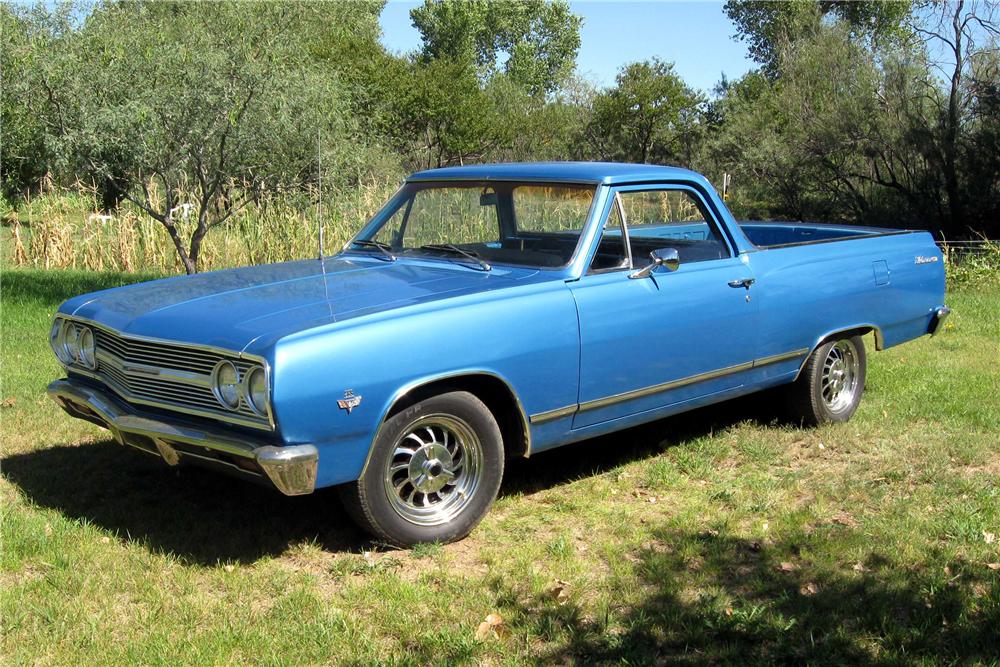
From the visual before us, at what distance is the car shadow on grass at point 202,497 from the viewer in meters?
4.63

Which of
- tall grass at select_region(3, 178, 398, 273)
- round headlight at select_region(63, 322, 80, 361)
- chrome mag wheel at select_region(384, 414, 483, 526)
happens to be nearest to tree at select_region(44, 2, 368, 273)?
tall grass at select_region(3, 178, 398, 273)

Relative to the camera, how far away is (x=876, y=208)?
20.4 m

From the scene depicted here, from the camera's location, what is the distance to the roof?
217 inches

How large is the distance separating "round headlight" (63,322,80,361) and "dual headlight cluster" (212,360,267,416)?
4.26 ft

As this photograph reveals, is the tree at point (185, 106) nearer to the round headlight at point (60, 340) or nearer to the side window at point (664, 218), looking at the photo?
the round headlight at point (60, 340)

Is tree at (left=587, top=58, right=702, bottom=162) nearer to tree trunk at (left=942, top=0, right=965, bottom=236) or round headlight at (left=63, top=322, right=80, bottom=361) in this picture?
tree trunk at (left=942, top=0, right=965, bottom=236)

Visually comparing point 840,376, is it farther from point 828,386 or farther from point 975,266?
point 975,266

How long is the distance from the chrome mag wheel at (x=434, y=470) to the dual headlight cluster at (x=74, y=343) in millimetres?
1616

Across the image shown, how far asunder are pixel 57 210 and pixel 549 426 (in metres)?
12.3

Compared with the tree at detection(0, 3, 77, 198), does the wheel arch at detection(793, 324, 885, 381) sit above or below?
below

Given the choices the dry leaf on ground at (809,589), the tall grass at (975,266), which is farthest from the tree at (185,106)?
the tall grass at (975,266)

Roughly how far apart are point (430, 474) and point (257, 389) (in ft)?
3.12

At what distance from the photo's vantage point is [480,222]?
579 cm

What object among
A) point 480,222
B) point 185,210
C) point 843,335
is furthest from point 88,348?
point 185,210
